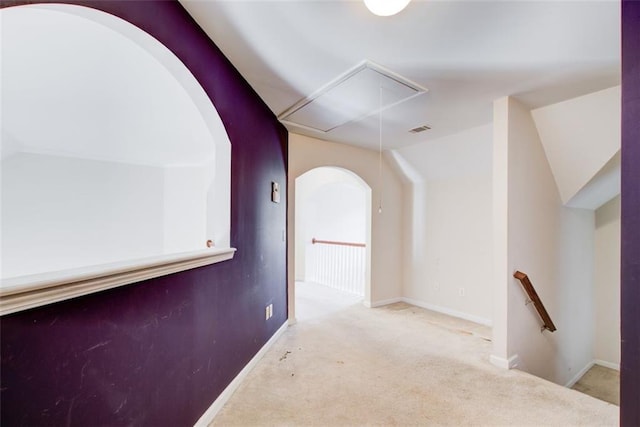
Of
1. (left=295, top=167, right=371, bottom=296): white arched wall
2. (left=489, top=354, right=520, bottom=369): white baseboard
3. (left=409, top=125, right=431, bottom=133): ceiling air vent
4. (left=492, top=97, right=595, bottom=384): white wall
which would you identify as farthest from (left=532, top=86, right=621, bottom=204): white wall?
(left=295, top=167, right=371, bottom=296): white arched wall

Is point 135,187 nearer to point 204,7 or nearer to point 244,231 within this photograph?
point 244,231

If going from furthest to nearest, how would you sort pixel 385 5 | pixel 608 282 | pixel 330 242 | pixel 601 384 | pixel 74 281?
pixel 330 242 < pixel 608 282 < pixel 601 384 < pixel 385 5 < pixel 74 281

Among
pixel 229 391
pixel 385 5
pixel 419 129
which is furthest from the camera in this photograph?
pixel 419 129

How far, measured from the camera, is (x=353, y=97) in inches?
93.6

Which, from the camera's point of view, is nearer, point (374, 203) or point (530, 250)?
point (530, 250)

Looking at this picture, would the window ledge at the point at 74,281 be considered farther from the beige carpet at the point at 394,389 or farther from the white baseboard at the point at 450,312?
the white baseboard at the point at 450,312

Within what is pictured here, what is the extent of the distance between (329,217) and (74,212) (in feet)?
15.0

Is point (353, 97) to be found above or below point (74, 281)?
above

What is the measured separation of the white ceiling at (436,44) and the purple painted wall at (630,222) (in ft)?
1.52

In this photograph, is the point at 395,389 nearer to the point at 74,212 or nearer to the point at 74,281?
the point at 74,281

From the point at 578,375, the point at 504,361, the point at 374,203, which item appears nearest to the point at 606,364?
the point at 578,375

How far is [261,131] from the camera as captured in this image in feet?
8.14

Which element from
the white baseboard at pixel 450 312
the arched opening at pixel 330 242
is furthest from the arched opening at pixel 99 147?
the white baseboard at pixel 450 312

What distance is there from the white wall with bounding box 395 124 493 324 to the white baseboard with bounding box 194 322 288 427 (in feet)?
8.29
